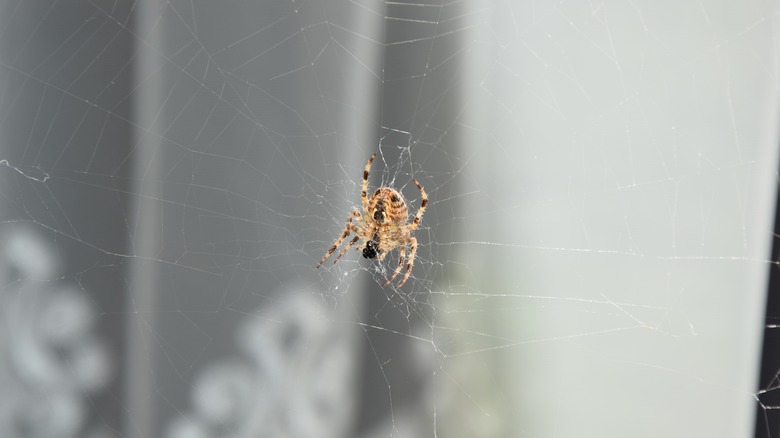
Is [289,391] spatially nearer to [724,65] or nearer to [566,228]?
[566,228]

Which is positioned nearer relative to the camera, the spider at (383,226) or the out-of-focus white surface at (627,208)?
the out-of-focus white surface at (627,208)

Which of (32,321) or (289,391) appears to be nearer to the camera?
(32,321)

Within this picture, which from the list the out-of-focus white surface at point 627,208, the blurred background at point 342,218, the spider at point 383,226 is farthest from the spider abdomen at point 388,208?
the out-of-focus white surface at point 627,208

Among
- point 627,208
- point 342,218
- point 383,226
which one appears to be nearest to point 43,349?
point 342,218

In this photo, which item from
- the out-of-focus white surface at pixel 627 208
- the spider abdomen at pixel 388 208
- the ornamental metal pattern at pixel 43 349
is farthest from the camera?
Answer: the ornamental metal pattern at pixel 43 349

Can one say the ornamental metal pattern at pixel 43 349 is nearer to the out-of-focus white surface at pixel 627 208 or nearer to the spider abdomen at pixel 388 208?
the spider abdomen at pixel 388 208

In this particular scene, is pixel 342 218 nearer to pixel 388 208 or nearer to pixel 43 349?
pixel 388 208

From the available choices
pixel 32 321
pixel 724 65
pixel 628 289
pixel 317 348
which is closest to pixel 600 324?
pixel 628 289

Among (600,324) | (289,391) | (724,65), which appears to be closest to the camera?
(724,65)
